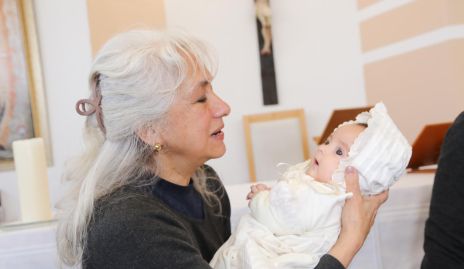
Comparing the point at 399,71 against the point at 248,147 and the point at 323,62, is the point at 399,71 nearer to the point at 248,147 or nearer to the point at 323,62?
the point at 323,62

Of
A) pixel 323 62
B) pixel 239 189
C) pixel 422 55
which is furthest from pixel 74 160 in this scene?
pixel 323 62

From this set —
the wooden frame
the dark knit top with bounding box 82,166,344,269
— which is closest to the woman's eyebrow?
the dark knit top with bounding box 82,166,344,269

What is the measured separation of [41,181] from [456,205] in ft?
3.66

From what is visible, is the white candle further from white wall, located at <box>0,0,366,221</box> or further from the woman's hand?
white wall, located at <box>0,0,366,221</box>

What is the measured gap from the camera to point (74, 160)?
1.46 metres

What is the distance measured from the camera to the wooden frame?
4699mm

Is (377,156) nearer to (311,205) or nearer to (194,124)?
(311,205)

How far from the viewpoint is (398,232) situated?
1.65m

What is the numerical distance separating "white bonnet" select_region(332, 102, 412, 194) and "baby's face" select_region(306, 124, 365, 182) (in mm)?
23

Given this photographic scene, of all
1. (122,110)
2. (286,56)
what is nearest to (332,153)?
(122,110)

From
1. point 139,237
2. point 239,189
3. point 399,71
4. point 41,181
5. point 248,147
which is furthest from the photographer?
point 248,147

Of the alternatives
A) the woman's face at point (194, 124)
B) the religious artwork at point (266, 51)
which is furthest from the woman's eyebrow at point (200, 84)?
the religious artwork at point (266, 51)

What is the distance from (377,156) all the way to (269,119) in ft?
11.2

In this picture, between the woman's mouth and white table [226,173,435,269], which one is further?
white table [226,173,435,269]
